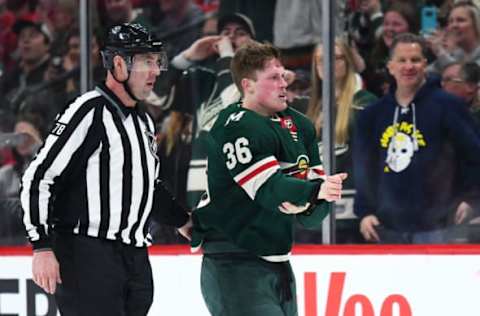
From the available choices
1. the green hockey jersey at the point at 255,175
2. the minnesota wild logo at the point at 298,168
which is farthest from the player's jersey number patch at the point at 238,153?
the minnesota wild logo at the point at 298,168

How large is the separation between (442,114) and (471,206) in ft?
1.38

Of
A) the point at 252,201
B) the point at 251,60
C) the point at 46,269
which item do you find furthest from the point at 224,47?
the point at 46,269

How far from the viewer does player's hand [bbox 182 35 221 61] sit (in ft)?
19.1

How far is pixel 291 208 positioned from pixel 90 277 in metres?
0.63

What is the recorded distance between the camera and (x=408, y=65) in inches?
210

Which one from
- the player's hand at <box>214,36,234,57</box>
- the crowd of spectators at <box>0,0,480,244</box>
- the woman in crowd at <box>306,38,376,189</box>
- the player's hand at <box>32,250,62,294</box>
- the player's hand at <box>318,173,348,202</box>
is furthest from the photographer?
the player's hand at <box>214,36,234,57</box>

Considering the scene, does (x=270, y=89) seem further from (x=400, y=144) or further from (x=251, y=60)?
(x=400, y=144)

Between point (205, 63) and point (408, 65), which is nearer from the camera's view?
point (408, 65)

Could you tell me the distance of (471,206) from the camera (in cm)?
520

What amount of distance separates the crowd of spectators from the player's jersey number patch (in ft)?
6.21

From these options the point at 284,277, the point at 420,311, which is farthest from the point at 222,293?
the point at 420,311

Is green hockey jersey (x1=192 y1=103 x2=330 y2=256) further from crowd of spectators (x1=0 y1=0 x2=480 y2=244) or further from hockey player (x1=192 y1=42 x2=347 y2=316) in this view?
crowd of spectators (x1=0 y1=0 x2=480 y2=244)

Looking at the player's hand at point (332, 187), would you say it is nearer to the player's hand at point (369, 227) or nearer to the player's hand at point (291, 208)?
the player's hand at point (291, 208)

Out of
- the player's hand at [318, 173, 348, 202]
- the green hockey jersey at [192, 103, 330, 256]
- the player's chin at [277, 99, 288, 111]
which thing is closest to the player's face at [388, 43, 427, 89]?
the green hockey jersey at [192, 103, 330, 256]
